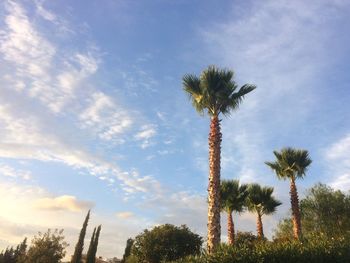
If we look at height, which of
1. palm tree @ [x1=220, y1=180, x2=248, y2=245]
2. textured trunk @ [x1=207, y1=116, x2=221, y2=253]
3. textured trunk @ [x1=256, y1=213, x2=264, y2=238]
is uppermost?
palm tree @ [x1=220, y1=180, x2=248, y2=245]

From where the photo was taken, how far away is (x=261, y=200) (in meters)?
39.5

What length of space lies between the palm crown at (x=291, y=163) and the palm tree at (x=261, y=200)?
452cm

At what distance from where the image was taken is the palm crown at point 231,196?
3781 centimetres

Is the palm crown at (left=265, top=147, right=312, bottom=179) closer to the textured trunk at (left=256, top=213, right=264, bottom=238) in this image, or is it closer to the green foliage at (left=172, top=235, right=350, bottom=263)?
the textured trunk at (left=256, top=213, right=264, bottom=238)

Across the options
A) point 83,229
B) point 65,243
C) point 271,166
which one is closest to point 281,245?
point 271,166

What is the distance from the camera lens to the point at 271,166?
3625 centimetres

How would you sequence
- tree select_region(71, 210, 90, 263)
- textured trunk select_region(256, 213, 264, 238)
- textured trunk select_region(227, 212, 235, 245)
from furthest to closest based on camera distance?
1. tree select_region(71, 210, 90, 263)
2. textured trunk select_region(256, 213, 264, 238)
3. textured trunk select_region(227, 212, 235, 245)

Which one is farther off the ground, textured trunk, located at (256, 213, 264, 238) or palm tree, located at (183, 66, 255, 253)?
palm tree, located at (183, 66, 255, 253)

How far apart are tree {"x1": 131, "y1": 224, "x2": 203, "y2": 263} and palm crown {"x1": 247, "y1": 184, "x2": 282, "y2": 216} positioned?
7.44 meters

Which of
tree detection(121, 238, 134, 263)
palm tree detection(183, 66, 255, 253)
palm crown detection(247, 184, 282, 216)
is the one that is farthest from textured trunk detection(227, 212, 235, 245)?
tree detection(121, 238, 134, 263)

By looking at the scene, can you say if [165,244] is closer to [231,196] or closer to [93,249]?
[231,196]

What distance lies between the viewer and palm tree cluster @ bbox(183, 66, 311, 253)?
20.7 metres

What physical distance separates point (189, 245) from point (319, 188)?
17.7 meters

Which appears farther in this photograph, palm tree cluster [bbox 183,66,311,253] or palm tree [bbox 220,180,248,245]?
palm tree [bbox 220,180,248,245]
